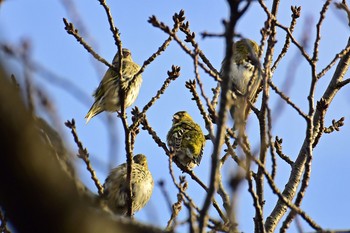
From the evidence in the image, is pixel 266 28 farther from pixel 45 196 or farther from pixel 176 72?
pixel 45 196

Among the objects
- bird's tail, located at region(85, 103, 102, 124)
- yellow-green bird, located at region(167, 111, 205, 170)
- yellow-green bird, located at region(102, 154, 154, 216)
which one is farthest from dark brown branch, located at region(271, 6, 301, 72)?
bird's tail, located at region(85, 103, 102, 124)

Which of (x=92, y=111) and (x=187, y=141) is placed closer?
(x=92, y=111)

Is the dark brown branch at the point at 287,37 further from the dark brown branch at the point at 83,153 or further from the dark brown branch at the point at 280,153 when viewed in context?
the dark brown branch at the point at 83,153

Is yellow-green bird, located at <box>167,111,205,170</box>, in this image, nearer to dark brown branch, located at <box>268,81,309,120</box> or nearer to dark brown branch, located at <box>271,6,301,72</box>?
dark brown branch, located at <box>271,6,301,72</box>

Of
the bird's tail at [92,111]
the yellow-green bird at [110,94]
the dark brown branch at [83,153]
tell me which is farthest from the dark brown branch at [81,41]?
the bird's tail at [92,111]

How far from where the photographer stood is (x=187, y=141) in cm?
1094

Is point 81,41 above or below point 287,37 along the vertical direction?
below

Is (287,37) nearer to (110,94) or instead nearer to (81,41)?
(81,41)

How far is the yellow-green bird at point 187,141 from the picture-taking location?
1070 centimetres

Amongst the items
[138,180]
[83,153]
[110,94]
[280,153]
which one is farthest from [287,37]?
[110,94]

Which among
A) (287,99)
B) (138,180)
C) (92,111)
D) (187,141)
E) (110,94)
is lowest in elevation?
(287,99)

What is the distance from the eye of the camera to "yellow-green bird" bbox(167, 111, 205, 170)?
10.7 m

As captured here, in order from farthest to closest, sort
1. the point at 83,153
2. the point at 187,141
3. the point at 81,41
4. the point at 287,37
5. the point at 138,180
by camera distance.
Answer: the point at 187,141, the point at 138,180, the point at 287,37, the point at 81,41, the point at 83,153

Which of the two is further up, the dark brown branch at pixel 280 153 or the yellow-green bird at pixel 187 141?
the yellow-green bird at pixel 187 141
